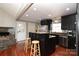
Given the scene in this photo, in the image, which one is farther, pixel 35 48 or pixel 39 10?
pixel 35 48

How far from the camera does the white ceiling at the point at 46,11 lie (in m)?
2.04

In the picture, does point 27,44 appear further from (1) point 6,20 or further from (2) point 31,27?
(1) point 6,20

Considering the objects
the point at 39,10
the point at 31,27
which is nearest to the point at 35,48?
the point at 31,27

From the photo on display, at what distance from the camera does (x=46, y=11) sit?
2.16m

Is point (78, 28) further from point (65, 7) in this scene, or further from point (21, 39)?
point (21, 39)

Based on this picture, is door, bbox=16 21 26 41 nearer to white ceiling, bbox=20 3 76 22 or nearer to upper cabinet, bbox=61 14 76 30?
white ceiling, bbox=20 3 76 22

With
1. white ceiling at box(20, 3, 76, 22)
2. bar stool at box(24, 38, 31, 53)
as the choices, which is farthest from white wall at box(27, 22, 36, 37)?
bar stool at box(24, 38, 31, 53)

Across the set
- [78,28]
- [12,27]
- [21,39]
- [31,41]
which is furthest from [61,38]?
[12,27]

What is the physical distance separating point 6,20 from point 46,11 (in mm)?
849

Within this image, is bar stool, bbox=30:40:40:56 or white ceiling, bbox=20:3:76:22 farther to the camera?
bar stool, bbox=30:40:40:56

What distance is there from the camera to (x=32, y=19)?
2.25m

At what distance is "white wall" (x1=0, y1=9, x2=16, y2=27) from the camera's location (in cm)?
218

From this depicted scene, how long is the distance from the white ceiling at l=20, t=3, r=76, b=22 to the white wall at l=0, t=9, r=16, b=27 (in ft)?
0.69

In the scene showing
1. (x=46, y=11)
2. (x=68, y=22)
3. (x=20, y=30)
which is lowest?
(x=20, y=30)
